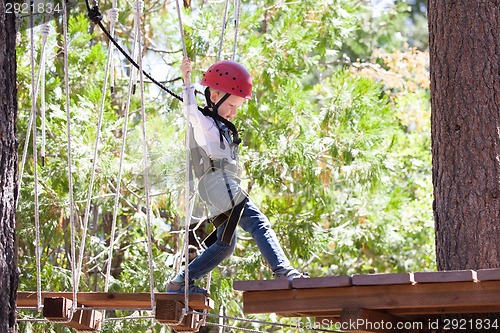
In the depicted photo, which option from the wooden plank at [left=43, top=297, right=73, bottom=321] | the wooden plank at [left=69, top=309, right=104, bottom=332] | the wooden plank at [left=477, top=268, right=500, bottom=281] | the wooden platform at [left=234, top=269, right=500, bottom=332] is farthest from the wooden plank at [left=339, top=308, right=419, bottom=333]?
the wooden plank at [left=69, top=309, right=104, bottom=332]

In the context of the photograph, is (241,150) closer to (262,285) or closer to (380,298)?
(262,285)

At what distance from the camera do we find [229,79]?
3592 millimetres

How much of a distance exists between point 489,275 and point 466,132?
85cm

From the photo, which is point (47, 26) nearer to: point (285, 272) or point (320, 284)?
point (285, 272)

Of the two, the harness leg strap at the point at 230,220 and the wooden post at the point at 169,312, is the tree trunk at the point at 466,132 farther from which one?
the wooden post at the point at 169,312

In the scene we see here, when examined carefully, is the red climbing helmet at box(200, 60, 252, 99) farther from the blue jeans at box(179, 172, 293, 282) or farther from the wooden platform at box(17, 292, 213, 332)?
the wooden platform at box(17, 292, 213, 332)

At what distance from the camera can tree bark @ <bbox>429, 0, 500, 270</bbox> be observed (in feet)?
11.4

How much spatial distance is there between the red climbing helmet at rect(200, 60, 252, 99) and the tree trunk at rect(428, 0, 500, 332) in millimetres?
754

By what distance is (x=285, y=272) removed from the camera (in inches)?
134

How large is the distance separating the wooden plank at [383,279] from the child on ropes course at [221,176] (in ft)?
1.61

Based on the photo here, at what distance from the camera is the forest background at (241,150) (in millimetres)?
6020

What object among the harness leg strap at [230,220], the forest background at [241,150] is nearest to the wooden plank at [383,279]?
the harness leg strap at [230,220]

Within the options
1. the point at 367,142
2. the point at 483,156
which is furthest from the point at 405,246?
the point at 483,156

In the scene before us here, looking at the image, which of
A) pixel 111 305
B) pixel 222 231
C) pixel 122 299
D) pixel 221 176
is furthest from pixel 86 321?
pixel 221 176
